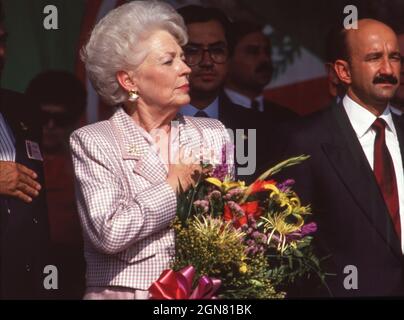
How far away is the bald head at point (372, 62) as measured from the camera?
520 cm

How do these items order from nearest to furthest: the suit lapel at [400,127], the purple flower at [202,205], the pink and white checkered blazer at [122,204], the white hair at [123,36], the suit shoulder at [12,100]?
1. the pink and white checkered blazer at [122,204]
2. the purple flower at [202,205]
3. the white hair at [123,36]
4. the suit shoulder at [12,100]
5. the suit lapel at [400,127]

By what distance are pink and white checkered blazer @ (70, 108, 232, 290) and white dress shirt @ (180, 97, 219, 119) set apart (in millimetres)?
462

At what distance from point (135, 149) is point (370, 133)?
4.09 feet

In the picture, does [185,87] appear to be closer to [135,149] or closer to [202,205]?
[135,149]

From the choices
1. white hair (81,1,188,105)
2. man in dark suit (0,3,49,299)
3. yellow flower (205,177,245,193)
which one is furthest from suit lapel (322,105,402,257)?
man in dark suit (0,3,49,299)

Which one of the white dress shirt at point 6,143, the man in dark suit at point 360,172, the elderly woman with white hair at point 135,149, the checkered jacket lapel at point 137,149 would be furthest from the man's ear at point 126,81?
the man in dark suit at point 360,172

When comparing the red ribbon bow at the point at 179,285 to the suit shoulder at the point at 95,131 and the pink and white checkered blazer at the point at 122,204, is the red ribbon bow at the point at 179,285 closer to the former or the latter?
the pink and white checkered blazer at the point at 122,204

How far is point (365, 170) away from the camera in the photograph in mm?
5203

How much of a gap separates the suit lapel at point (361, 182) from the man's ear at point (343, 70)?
0.91ft

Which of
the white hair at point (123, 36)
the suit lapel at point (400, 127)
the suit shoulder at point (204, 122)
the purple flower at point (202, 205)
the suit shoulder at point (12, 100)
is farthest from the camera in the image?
the suit lapel at point (400, 127)
